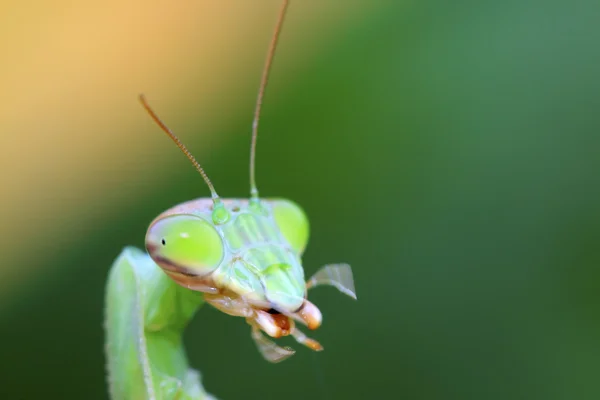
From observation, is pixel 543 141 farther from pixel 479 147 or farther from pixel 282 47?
pixel 282 47

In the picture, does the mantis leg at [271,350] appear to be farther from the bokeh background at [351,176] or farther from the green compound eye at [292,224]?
the bokeh background at [351,176]

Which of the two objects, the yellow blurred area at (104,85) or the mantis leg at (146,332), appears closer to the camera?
the mantis leg at (146,332)

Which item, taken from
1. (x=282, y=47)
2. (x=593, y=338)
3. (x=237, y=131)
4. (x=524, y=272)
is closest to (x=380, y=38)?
(x=282, y=47)

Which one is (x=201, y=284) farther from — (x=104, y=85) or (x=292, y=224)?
(x=104, y=85)

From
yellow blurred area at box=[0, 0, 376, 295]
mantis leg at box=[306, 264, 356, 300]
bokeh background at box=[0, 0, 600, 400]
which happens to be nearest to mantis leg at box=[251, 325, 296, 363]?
mantis leg at box=[306, 264, 356, 300]

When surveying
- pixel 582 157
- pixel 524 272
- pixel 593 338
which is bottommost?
pixel 593 338

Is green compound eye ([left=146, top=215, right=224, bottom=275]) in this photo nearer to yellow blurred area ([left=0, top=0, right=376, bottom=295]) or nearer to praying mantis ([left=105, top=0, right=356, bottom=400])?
praying mantis ([left=105, top=0, right=356, bottom=400])

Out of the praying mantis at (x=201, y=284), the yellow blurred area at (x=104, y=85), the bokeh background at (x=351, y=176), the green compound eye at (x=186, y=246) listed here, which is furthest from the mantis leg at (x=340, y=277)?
the yellow blurred area at (x=104, y=85)
